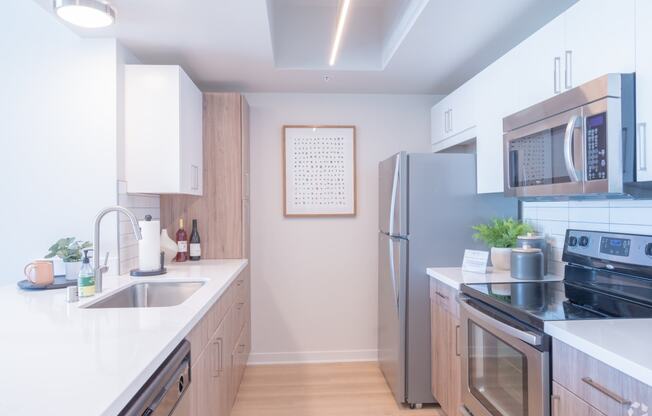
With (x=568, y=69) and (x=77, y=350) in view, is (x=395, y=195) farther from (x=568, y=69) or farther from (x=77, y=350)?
(x=77, y=350)

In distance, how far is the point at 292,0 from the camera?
2756 millimetres

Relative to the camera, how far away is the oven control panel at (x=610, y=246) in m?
1.50

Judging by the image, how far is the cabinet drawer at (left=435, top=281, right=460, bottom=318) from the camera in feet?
6.67

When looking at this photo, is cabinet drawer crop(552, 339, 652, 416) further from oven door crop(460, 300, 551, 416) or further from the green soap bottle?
the green soap bottle

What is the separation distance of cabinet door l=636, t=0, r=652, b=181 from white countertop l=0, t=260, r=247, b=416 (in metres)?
1.61

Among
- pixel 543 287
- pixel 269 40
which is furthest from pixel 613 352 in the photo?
pixel 269 40

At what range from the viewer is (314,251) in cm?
327

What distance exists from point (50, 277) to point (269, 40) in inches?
67.6

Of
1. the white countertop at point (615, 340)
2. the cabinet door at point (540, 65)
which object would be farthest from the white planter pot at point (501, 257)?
the white countertop at point (615, 340)

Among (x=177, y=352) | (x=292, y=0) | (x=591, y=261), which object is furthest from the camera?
(x=292, y=0)

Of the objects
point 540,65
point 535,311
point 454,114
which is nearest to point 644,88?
point 540,65

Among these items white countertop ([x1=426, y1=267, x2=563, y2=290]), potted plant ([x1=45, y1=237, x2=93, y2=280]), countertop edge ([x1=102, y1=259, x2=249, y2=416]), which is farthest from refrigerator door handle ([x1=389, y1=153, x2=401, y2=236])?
potted plant ([x1=45, y1=237, x2=93, y2=280])

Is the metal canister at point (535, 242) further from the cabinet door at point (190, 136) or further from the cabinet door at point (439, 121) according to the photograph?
the cabinet door at point (190, 136)

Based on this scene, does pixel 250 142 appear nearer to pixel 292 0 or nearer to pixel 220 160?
pixel 220 160
